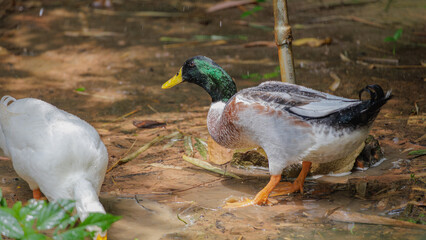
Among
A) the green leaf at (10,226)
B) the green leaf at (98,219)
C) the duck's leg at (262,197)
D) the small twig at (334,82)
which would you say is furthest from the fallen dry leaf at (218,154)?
the green leaf at (10,226)

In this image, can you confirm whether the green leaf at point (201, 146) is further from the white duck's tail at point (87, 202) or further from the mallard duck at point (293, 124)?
the white duck's tail at point (87, 202)

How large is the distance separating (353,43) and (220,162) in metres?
Result: 3.96

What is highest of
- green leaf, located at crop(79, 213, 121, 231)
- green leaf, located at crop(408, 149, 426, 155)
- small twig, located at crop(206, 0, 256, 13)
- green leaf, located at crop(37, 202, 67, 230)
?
small twig, located at crop(206, 0, 256, 13)

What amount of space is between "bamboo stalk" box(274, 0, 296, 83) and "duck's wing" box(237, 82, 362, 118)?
0.63m

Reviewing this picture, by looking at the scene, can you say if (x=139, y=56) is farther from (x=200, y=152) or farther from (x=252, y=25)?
(x=200, y=152)

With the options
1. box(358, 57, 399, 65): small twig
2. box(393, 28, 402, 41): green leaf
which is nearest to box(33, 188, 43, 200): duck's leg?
box(358, 57, 399, 65): small twig

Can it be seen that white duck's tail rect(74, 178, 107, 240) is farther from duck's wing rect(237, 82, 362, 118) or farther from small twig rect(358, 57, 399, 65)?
small twig rect(358, 57, 399, 65)

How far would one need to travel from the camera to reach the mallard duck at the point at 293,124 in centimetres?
376

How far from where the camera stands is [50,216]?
262 centimetres

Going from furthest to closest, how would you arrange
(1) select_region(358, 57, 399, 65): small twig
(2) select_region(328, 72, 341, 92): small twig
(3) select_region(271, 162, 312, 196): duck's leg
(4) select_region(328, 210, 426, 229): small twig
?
(1) select_region(358, 57, 399, 65): small twig < (2) select_region(328, 72, 341, 92): small twig < (3) select_region(271, 162, 312, 196): duck's leg < (4) select_region(328, 210, 426, 229): small twig

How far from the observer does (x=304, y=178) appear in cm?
430

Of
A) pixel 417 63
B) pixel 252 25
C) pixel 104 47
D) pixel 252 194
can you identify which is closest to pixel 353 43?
pixel 417 63

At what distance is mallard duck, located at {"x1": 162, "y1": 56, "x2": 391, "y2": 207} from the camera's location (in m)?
3.76

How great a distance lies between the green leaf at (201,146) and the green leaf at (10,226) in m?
2.52
